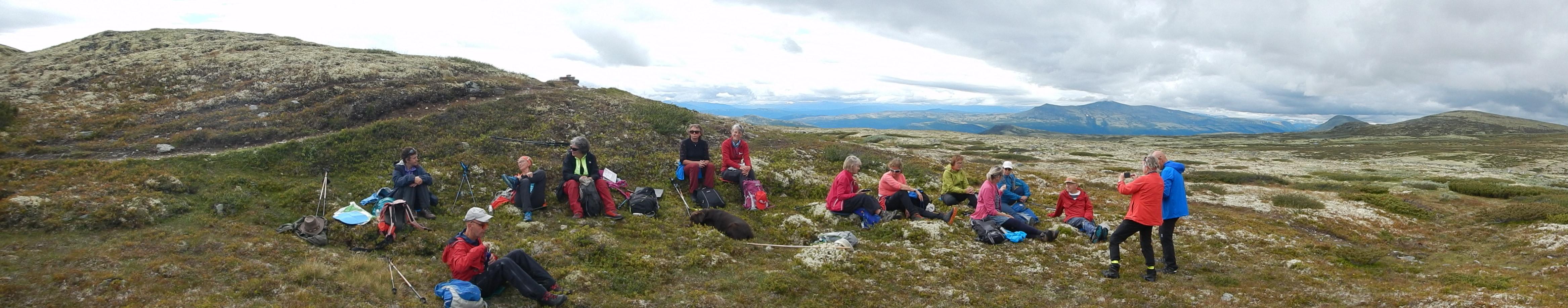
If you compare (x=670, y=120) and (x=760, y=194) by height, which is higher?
(x=670, y=120)

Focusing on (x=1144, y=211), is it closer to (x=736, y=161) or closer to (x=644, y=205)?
(x=736, y=161)

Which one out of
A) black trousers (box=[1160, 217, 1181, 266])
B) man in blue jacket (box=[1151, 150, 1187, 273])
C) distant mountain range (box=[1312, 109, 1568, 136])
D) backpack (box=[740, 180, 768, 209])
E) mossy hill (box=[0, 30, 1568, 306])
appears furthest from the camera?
distant mountain range (box=[1312, 109, 1568, 136])

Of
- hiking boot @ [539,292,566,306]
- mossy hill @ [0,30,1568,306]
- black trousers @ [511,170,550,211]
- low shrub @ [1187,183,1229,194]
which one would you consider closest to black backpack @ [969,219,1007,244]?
mossy hill @ [0,30,1568,306]

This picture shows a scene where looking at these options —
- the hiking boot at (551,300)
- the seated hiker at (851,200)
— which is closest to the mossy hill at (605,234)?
the hiking boot at (551,300)

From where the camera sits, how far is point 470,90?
26.8m

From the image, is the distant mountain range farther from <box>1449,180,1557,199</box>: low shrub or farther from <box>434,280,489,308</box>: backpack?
<box>434,280,489,308</box>: backpack

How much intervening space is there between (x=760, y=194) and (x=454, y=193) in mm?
7761

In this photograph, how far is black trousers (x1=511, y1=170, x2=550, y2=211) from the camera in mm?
13570

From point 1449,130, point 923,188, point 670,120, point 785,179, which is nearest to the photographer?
point 785,179

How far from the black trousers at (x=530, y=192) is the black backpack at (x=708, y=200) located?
12.9ft

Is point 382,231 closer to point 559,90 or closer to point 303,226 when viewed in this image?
point 303,226

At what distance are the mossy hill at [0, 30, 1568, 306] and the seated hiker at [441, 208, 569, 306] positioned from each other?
315 millimetres

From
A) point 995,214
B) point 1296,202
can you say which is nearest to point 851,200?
point 995,214

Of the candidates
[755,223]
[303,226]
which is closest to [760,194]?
[755,223]
